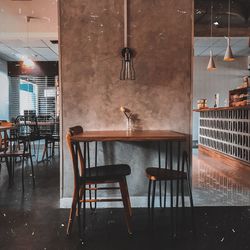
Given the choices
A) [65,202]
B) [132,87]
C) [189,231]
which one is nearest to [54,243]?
[65,202]

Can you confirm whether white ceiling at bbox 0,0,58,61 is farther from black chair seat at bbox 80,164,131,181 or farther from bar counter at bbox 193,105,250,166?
black chair seat at bbox 80,164,131,181

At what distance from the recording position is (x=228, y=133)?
20.8 feet

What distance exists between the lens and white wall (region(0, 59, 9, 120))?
9.34 m

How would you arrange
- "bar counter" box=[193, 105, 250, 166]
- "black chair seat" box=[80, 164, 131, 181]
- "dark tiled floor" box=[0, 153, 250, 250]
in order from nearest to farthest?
"dark tiled floor" box=[0, 153, 250, 250], "black chair seat" box=[80, 164, 131, 181], "bar counter" box=[193, 105, 250, 166]

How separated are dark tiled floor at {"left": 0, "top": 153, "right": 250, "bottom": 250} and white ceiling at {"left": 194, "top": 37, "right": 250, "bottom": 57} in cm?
569

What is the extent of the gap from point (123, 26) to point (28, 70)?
24.9 feet

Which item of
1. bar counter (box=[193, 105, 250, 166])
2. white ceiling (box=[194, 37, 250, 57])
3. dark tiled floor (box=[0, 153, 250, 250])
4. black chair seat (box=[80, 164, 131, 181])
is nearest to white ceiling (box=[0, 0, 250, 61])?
white ceiling (box=[194, 37, 250, 57])

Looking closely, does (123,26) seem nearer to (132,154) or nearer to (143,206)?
(132,154)

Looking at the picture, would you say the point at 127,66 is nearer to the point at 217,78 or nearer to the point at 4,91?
the point at 4,91

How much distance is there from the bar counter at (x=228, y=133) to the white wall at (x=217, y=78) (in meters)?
2.40

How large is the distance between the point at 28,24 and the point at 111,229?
17.8ft

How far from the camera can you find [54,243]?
2377 millimetres

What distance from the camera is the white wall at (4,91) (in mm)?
9336

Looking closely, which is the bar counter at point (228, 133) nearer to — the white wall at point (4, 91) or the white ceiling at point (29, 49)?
the white ceiling at point (29, 49)
